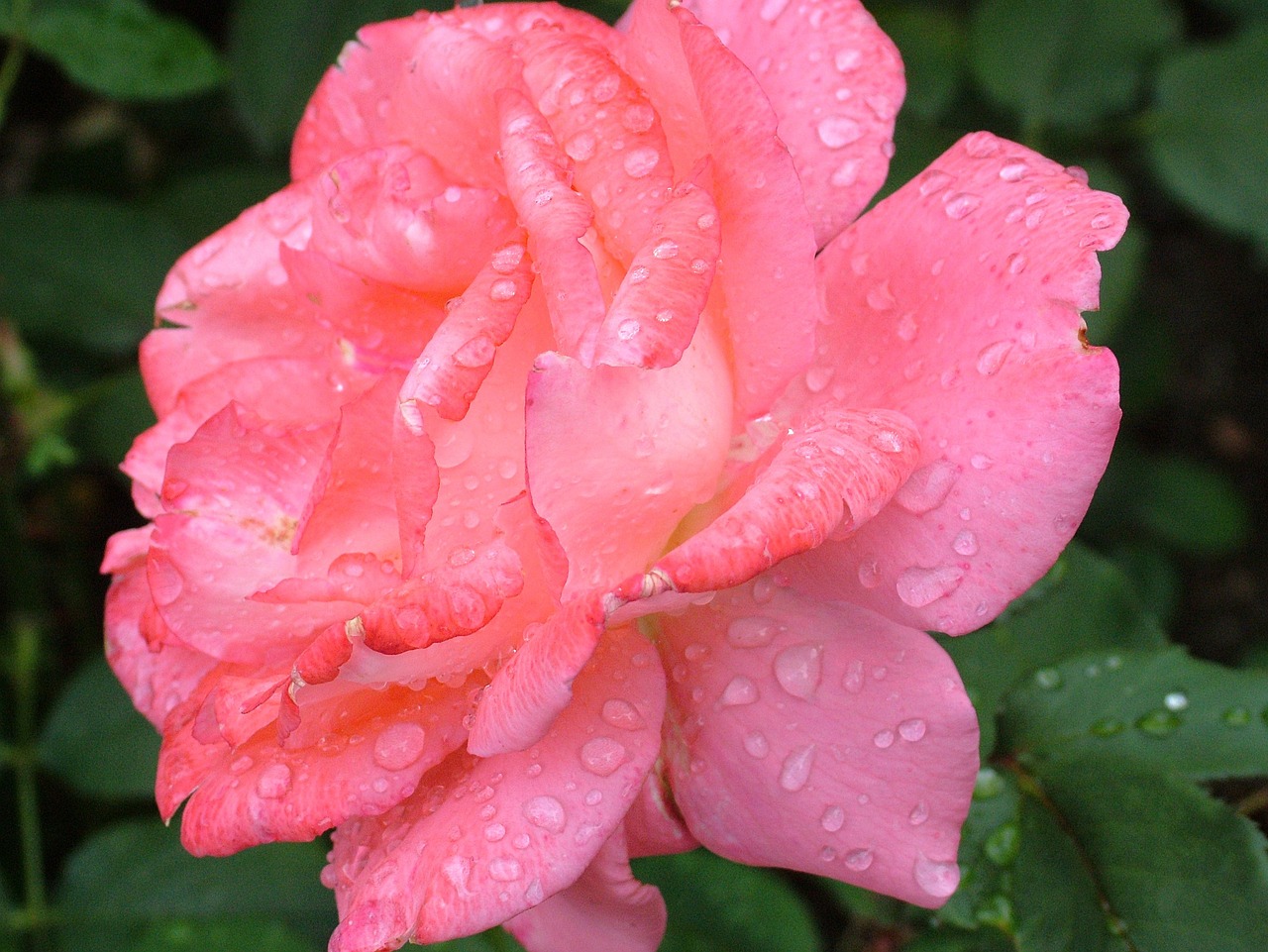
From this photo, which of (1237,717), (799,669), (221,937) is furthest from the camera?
(221,937)

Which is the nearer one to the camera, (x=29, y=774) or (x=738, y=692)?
(x=738, y=692)

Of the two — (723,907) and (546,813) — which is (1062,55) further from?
(546,813)

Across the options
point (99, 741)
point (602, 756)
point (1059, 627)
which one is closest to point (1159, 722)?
point (1059, 627)

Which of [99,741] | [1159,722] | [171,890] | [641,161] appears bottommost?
[171,890]

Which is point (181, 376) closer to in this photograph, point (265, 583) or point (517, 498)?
point (265, 583)

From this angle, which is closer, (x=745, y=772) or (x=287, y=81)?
(x=745, y=772)

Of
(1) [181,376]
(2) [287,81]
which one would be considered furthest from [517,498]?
(2) [287,81]
